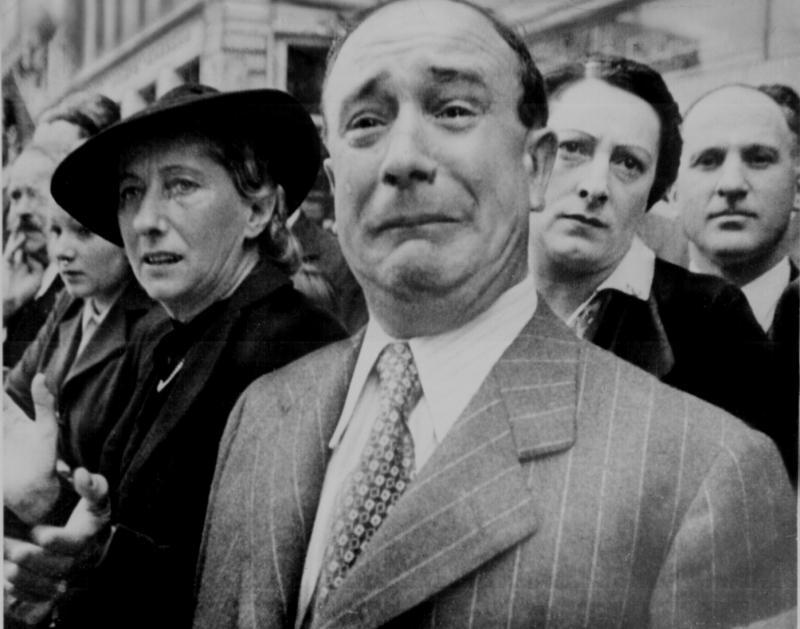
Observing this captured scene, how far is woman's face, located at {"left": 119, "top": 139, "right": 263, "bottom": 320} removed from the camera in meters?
2.12

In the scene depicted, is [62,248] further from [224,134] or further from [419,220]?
[419,220]

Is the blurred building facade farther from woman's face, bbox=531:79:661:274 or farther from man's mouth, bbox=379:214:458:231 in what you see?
man's mouth, bbox=379:214:458:231

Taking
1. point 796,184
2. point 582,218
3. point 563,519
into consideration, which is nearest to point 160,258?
point 582,218

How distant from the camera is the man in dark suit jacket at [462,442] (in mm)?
1809

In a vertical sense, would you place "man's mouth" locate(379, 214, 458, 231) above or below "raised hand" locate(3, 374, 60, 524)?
above

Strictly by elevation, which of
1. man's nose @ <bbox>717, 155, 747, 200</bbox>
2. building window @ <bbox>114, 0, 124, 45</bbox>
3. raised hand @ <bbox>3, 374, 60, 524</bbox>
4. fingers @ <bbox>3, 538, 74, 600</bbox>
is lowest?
fingers @ <bbox>3, 538, 74, 600</bbox>

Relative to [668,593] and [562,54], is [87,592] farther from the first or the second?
[562,54]

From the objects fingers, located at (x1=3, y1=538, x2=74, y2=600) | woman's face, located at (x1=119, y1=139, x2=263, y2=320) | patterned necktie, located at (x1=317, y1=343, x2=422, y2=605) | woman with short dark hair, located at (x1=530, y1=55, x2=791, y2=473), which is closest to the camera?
patterned necktie, located at (x1=317, y1=343, x2=422, y2=605)

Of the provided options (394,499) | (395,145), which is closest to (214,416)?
(394,499)

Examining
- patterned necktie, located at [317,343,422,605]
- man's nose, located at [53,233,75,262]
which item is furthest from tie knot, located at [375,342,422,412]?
man's nose, located at [53,233,75,262]

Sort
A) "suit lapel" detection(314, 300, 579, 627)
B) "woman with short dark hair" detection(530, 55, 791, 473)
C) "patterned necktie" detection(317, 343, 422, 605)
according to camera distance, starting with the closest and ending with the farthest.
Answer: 1. "suit lapel" detection(314, 300, 579, 627)
2. "patterned necktie" detection(317, 343, 422, 605)
3. "woman with short dark hair" detection(530, 55, 791, 473)

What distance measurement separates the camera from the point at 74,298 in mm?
2314

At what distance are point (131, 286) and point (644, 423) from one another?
3.74 feet

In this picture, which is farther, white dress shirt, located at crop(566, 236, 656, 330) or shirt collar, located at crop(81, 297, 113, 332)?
shirt collar, located at crop(81, 297, 113, 332)
